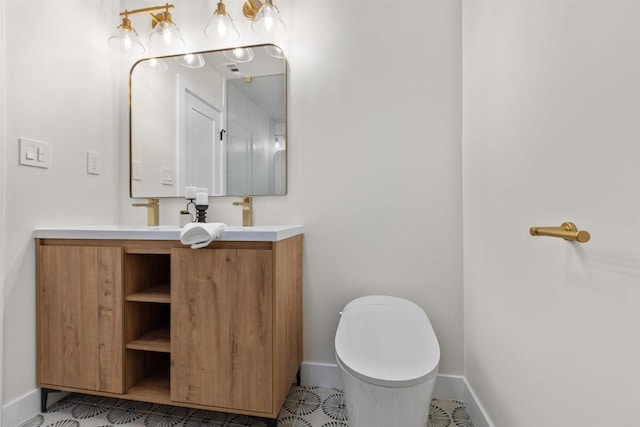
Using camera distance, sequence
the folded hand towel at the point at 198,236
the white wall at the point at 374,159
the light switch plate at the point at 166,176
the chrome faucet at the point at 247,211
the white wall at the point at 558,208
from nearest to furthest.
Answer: the white wall at the point at 558,208, the folded hand towel at the point at 198,236, the white wall at the point at 374,159, the chrome faucet at the point at 247,211, the light switch plate at the point at 166,176

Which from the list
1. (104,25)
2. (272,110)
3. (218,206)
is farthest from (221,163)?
(104,25)

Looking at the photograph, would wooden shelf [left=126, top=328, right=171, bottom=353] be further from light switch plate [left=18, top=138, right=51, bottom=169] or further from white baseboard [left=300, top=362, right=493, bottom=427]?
light switch plate [left=18, top=138, right=51, bottom=169]

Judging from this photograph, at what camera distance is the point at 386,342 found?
3.97 ft

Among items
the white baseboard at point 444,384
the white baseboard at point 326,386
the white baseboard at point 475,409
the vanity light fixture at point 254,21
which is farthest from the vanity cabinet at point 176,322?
the vanity light fixture at point 254,21

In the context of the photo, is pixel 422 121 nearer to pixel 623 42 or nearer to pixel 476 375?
pixel 623 42

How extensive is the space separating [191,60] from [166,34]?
16cm

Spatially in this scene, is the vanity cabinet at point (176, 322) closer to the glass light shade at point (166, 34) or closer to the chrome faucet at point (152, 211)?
the chrome faucet at point (152, 211)

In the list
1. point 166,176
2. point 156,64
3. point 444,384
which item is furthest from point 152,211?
point 444,384

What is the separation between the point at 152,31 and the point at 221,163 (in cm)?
85

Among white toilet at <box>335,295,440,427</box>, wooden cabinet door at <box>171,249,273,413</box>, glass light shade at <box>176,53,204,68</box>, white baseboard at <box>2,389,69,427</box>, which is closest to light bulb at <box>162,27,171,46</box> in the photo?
glass light shade at <box>176,53,204,68</box>

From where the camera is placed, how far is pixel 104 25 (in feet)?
5.57

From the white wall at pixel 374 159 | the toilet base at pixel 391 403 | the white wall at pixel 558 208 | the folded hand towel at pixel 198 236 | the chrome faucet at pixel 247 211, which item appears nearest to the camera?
the white wall at pixel 558 208

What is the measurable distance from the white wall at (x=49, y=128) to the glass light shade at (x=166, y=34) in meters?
0.33

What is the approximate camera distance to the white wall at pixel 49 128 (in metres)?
1.24
